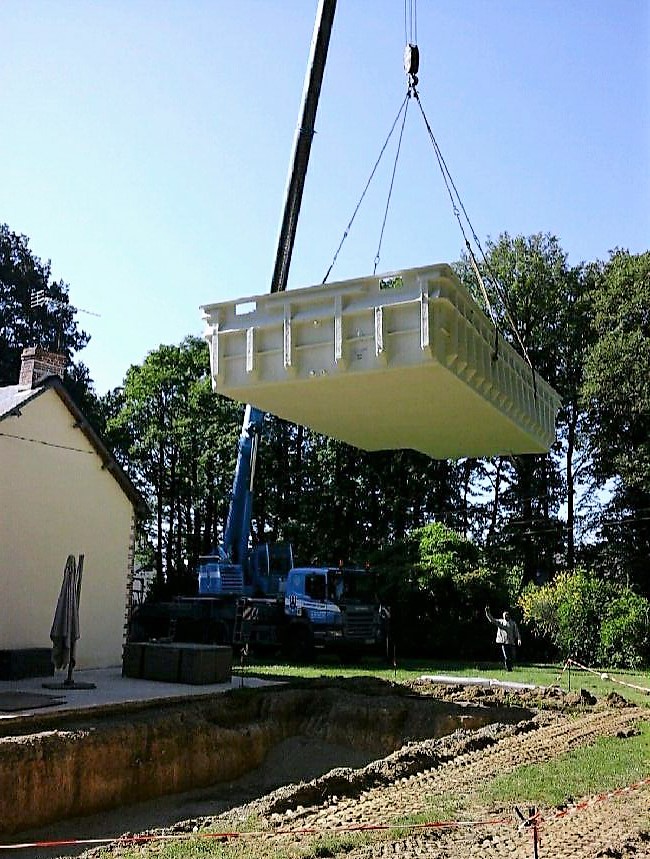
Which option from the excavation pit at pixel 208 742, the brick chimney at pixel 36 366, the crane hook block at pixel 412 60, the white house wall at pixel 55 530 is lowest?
the excavation pit at pixel 208 742

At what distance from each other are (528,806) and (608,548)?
79.4ft

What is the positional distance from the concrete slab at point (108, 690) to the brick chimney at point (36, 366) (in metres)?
6.20

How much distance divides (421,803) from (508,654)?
13700 mm

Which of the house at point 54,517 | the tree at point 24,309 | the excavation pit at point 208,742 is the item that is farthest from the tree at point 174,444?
the excavation pit at point 208,742

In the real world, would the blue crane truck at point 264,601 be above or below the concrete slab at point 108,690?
above

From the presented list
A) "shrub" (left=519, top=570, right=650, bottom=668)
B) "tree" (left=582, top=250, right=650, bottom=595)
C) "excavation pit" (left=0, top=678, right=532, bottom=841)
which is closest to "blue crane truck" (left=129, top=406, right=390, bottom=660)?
"shrub" (left=519, top=570, right=650, bottom=668)

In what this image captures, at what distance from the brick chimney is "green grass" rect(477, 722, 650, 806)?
1279 centimetres

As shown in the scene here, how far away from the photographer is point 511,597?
27.1 meters

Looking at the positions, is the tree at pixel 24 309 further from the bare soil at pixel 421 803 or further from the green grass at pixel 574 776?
the green grass at pixel 574 776

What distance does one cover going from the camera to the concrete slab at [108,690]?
12476 millimetres

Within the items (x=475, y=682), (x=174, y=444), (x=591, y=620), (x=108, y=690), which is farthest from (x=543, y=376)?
(x=108, y=690)

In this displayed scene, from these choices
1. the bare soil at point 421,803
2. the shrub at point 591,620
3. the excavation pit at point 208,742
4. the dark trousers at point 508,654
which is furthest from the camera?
the shrub at point 591,620

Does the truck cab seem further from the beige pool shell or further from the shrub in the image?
the beige pool shell

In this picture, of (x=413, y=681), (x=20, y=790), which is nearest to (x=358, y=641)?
(x=413, y=681)
